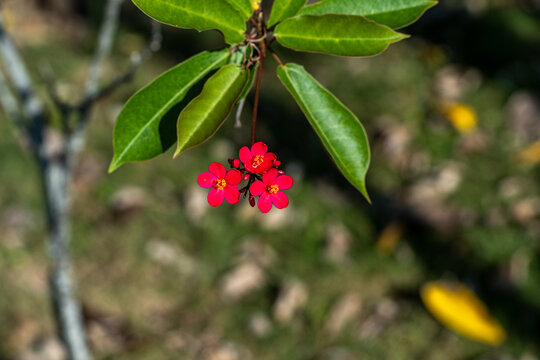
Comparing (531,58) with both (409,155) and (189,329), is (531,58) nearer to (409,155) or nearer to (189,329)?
(409,155)

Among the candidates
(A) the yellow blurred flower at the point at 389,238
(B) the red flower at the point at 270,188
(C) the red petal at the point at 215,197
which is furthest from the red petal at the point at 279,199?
(A) the yellow blurred flower at the point at 389,238

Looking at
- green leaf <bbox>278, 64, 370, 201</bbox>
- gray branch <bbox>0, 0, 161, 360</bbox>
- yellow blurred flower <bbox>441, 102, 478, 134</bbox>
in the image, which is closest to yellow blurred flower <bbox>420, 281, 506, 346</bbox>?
yellow blurred flower <bbox>441, 102, 478, 134</bbox>

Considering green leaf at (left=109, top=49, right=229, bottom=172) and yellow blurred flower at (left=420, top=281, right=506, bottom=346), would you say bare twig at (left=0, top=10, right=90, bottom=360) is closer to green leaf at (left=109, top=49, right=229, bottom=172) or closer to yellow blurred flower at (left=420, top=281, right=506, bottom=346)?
green leaf at (left=109, top=49, right=229, bottom=172)

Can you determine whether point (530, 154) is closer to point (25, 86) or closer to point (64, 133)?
point (64, 133)

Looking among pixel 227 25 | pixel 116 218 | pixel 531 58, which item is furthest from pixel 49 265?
pixel 531 58

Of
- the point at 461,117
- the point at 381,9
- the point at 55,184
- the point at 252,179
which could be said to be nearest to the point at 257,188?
the point at 252,179
